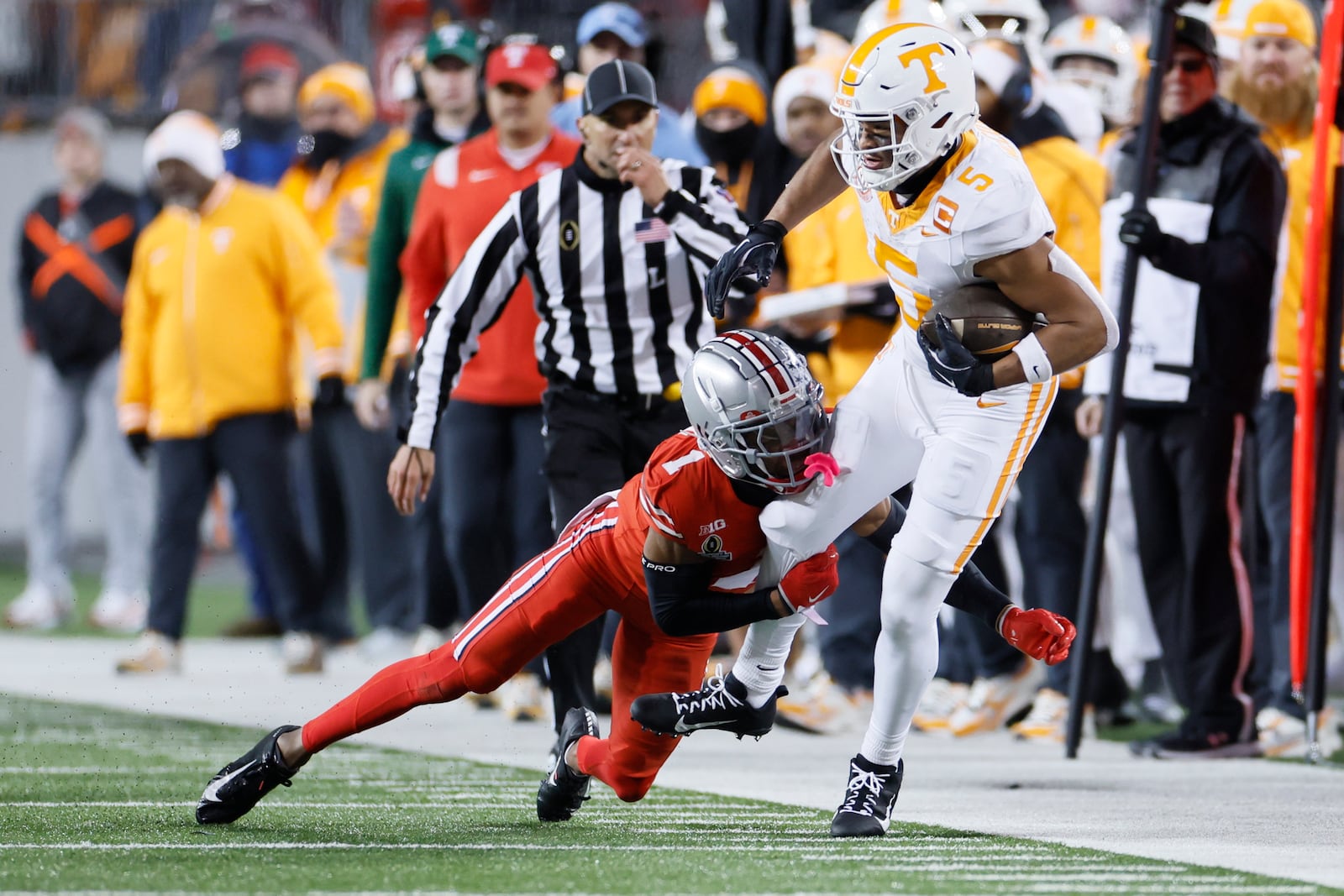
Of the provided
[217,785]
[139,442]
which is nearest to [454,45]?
[139,442]

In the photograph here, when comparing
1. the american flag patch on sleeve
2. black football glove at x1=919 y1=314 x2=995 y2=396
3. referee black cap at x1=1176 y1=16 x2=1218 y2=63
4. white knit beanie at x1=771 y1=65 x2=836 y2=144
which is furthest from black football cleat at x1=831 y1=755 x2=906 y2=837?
white knit beanie at x1=771 y1=65 x2=836 y2=144

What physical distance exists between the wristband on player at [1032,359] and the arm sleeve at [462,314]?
168 cm

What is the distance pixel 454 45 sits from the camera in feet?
28.0

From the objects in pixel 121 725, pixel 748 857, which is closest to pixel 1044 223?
pixel 748 857

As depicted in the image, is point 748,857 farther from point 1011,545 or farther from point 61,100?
point 61,100

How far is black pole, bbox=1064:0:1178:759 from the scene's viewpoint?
21.2 feet

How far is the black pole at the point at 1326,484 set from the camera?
6.45 metres

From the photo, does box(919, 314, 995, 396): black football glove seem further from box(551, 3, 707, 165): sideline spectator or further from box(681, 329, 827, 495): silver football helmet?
box(551, 3, 707, 165): sideline spectator

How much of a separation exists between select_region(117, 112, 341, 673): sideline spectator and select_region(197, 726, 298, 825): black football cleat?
3.97 m

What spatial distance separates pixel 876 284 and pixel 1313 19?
181 cm

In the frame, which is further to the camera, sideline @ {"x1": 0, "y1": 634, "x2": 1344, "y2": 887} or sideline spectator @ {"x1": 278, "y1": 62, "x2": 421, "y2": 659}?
sideline spectator @ {"x1": 278, "y1": 62, "x2": 421, "y2": 659}

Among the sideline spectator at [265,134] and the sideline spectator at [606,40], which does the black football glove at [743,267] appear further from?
the sideline spectator at [265,134]

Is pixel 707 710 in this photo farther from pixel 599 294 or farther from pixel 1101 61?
pixel 1101 61

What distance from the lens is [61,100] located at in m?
16.6
